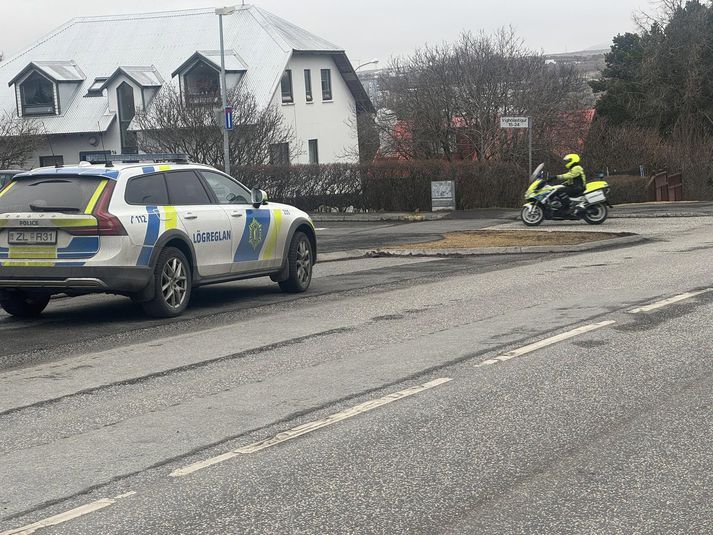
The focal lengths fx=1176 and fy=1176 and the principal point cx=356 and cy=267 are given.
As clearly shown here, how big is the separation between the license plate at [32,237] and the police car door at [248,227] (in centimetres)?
231

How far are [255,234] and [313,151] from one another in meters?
43.3

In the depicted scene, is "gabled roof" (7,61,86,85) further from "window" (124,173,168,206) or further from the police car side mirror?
"window" (124,173,168,206)

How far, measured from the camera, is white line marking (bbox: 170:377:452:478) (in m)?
5.99

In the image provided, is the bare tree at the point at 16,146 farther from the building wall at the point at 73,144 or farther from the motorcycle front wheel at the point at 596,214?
the motorcycle front wheel at the point at 596,214

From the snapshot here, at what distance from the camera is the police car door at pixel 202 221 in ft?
40.4

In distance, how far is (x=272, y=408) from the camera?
289 inches

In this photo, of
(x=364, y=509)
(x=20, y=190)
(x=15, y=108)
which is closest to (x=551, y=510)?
(x=364, y=509)

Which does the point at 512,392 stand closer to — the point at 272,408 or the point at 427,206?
the point at 272,408

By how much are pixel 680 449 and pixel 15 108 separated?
5277 cm

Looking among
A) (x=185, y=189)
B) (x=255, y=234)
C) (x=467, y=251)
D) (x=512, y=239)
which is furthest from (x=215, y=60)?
(x=185, y=189)

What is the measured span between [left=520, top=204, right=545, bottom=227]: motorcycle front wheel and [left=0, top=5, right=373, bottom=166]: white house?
24.2m

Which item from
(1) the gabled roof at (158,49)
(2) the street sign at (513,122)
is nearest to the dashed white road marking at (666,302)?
(2) the street sign at (513,122)

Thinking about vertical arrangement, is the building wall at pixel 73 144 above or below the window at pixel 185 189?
above

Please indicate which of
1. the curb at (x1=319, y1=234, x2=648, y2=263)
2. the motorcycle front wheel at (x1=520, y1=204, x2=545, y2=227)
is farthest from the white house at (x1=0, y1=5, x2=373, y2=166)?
the curb at (x1=319, y1=234, x2=648, y2=263)
